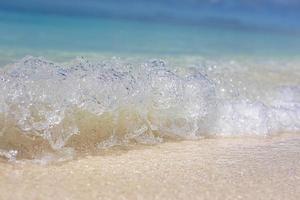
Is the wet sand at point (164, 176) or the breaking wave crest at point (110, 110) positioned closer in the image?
the wet sand at point (164, 176)

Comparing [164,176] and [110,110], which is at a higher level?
[110,110]

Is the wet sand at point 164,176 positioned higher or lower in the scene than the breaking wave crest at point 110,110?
lower

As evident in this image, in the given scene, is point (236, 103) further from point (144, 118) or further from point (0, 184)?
point (0, 184)

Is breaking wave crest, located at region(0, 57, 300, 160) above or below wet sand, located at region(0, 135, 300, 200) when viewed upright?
above

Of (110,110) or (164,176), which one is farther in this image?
(110,110)

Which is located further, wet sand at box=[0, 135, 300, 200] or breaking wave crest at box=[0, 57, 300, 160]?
breaking wave crest at box=[0, 57, 300, 160]
